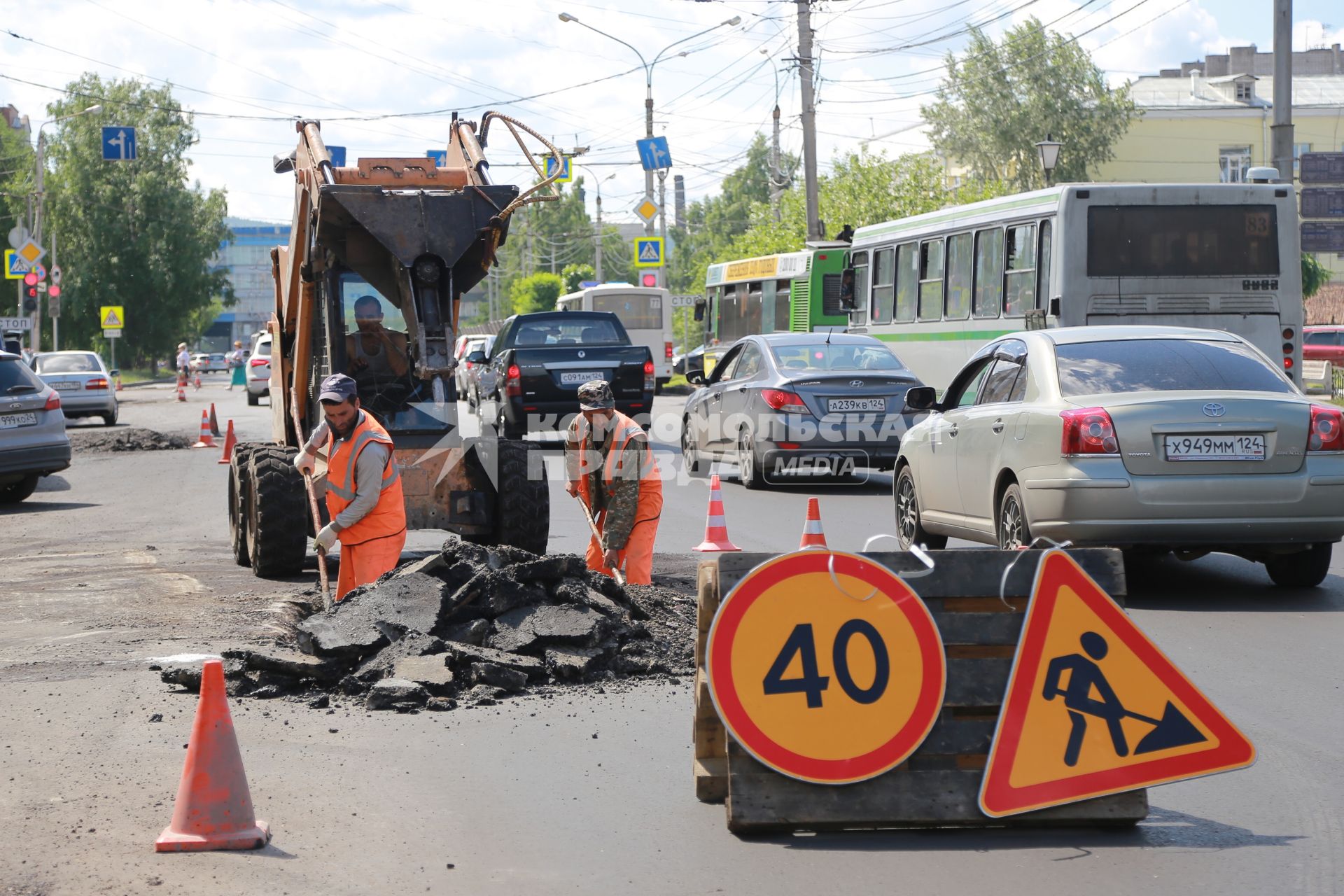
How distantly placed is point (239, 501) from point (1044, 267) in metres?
9.41

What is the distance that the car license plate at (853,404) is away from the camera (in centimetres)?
1636

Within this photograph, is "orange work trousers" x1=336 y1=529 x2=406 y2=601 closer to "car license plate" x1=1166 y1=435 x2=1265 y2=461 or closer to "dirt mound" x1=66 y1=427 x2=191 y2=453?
"car license plate" x1=1166 y1=435 x2=1265 y2=461

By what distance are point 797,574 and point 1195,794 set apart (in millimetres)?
1696

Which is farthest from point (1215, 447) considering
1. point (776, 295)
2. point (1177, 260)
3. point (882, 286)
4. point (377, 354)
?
point (776, 295)

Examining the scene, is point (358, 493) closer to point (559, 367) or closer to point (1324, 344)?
point (559, 367)

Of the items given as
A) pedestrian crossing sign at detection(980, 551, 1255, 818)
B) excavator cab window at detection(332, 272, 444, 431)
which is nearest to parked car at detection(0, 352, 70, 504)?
excavator cab window at detection(332, 272, 444, 431)

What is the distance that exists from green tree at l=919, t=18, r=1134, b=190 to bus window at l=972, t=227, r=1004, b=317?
1945 inches

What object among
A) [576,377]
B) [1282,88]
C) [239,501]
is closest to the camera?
[239,501]

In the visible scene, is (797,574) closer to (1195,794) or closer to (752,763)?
(752,763)

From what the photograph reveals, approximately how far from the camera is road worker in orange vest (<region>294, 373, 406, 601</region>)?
8.45 metres

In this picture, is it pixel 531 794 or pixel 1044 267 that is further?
pixel 1044 267

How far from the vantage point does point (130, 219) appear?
77.8 meters

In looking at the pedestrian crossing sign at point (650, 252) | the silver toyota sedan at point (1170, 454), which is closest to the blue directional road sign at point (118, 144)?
the pedestrian crossing sign at point (650, 252)

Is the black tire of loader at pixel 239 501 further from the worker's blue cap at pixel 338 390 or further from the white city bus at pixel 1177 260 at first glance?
the white city bus at pixel 1177 260
